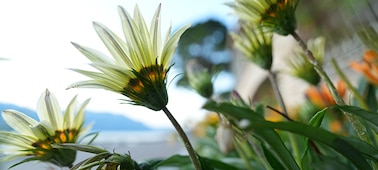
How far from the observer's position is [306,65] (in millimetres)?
500

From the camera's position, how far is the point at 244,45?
1.44ft

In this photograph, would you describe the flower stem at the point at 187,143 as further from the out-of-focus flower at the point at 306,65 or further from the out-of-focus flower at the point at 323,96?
the out-of-focus flower at the point at 323,96

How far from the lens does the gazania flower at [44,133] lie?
295 millimetres

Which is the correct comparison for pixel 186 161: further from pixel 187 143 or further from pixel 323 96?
pixel 323 96

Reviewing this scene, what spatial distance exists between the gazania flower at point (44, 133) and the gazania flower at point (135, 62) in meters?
0.06

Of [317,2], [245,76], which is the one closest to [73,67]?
[317,2]

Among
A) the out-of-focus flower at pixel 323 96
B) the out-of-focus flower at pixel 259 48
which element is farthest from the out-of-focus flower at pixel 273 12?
the out-of-focus flower at pixel 323 96

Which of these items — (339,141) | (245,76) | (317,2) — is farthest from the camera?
(245,76)

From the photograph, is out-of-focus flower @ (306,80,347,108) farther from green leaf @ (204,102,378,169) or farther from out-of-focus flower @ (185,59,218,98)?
green leaf @ (204,102,378,169)

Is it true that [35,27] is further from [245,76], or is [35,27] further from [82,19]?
[245,76]

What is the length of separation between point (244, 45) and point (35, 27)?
0.27 meters

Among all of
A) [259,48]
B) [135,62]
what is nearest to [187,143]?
[135,62]

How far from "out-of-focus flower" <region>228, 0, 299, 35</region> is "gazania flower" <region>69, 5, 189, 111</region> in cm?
7

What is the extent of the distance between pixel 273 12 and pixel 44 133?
19 centimetres
